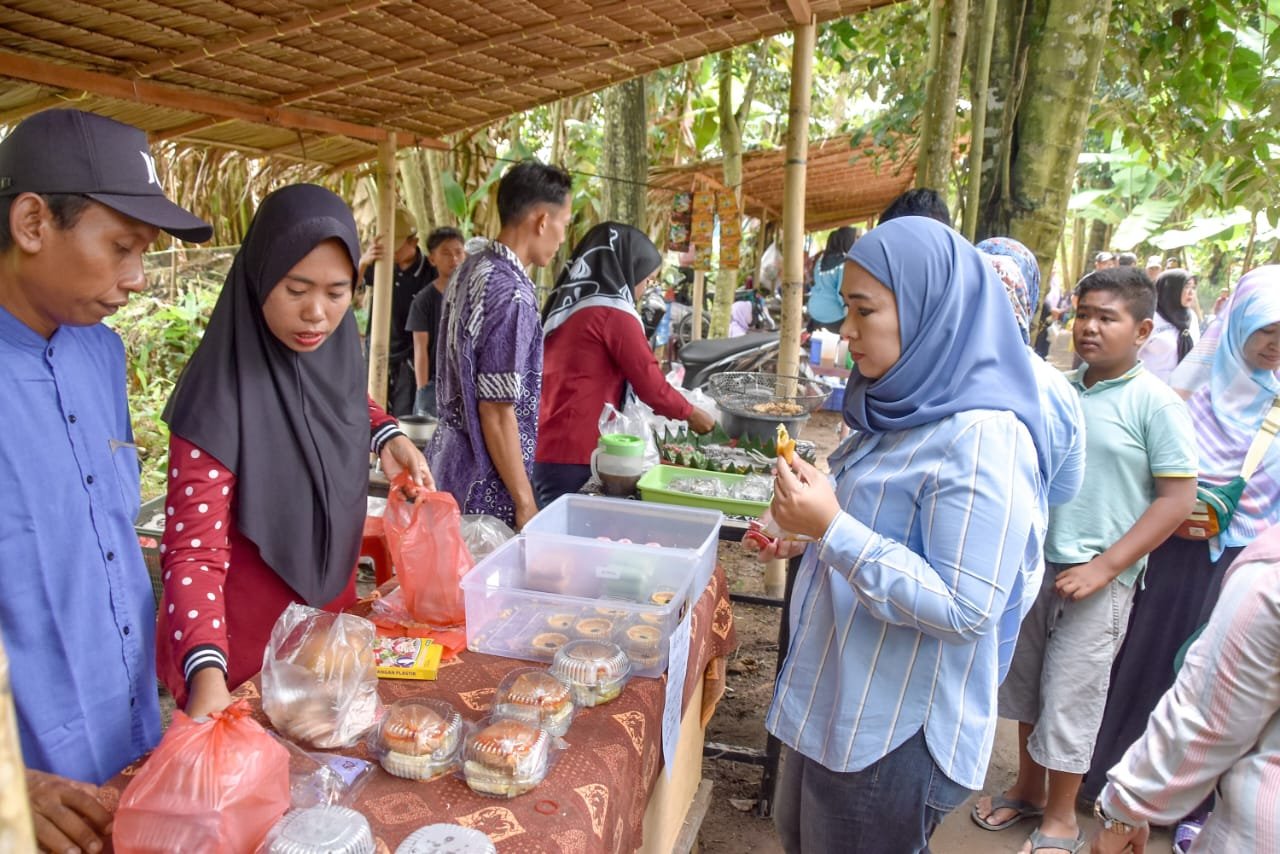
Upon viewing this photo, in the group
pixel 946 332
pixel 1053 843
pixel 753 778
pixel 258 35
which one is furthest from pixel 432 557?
pixel 1053 843

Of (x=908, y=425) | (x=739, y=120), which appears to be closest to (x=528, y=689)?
(x=908, y=425)

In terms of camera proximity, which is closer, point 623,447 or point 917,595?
point 917,595

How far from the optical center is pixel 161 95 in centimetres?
282

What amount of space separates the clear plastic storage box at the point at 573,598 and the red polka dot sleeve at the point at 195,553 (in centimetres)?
45

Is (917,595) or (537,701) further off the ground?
(917,595)

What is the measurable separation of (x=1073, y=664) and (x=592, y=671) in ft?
6.03

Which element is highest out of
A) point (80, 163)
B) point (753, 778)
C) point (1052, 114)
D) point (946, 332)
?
point (1052, 114)

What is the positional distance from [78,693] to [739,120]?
753 cm

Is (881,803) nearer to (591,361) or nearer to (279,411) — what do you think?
(279,411)

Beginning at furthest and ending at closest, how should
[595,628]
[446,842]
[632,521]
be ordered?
[632,521] → [595,628] → [446,842]

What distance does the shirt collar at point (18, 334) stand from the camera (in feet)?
4.25

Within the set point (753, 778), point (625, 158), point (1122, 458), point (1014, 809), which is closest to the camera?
point (1122, 458)

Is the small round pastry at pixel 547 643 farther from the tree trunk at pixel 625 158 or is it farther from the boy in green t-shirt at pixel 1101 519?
the tree trunk at pixel 625 158

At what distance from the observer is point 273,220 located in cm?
160
